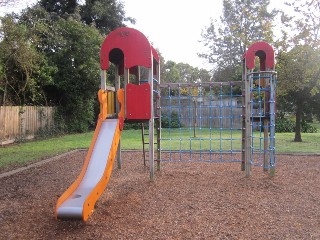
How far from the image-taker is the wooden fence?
50.1 feet

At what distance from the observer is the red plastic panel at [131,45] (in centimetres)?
675

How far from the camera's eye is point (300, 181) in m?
6.87

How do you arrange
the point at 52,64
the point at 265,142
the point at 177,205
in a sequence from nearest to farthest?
1. the point at 177,205
2. the point at 265,142
3. the point at 52,64

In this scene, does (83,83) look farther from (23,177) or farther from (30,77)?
(23,177)

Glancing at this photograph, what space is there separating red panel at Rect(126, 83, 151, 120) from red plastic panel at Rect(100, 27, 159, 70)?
1.52 ft

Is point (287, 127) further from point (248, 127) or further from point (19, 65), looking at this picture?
point (248, 127)

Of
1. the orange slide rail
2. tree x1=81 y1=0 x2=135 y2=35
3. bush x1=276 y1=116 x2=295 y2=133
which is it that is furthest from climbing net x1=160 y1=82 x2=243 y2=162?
tree x1=81 y1=0 x2=135 y2=35

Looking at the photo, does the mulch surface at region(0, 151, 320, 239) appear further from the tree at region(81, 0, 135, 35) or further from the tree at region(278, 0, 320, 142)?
the tree at region(81, 0, 135, 35)

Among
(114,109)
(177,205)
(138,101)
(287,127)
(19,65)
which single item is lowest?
(177,205)

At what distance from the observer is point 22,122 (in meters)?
16.7

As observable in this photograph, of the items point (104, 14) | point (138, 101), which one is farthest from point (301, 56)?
point (104, 14)

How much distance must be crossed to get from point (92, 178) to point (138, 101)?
2158 mm

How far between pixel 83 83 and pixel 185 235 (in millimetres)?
18325

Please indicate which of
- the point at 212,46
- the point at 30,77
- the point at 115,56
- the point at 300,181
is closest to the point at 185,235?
the point at 300,181
